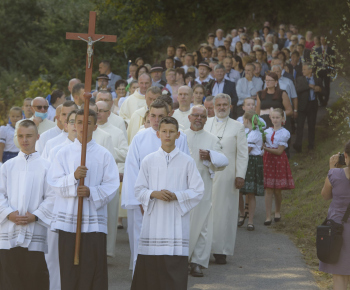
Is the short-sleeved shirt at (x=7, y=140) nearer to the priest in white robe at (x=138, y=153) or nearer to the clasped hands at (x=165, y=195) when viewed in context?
the priest in white robe at (x=138, y=153)

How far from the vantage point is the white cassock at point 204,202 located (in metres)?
8.95

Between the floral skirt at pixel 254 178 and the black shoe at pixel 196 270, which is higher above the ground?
the floral skirt at pixel 254 178

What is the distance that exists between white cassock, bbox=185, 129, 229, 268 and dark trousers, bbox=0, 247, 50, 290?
7.70 ft

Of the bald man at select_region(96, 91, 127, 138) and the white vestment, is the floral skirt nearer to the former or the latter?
the bald man at select_region(96, 91, 127, 138)

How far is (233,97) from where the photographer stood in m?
14.9

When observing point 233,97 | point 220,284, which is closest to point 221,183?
point 220,284

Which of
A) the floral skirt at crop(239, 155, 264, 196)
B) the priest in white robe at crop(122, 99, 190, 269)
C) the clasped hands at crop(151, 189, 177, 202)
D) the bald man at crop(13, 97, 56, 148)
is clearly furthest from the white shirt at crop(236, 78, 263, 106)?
the clasped hands at crop(151, 189, 177, 202)

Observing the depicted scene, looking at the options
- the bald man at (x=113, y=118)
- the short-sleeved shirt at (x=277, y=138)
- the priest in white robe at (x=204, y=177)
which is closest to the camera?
the priest in white robe at (x=204, y=177)

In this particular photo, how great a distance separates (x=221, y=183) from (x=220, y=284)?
192 centimetres

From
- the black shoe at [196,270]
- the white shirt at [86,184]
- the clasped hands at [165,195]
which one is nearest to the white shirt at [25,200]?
the white shirt at [86,184]

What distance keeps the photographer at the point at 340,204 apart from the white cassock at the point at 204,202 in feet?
7.55

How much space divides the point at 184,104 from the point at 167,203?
374 centimetres

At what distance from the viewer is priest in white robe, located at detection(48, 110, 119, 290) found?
7.04 metres

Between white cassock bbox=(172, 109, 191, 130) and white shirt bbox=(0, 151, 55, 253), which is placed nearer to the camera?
white shirt bbox=(0, 151, 55, 253)
